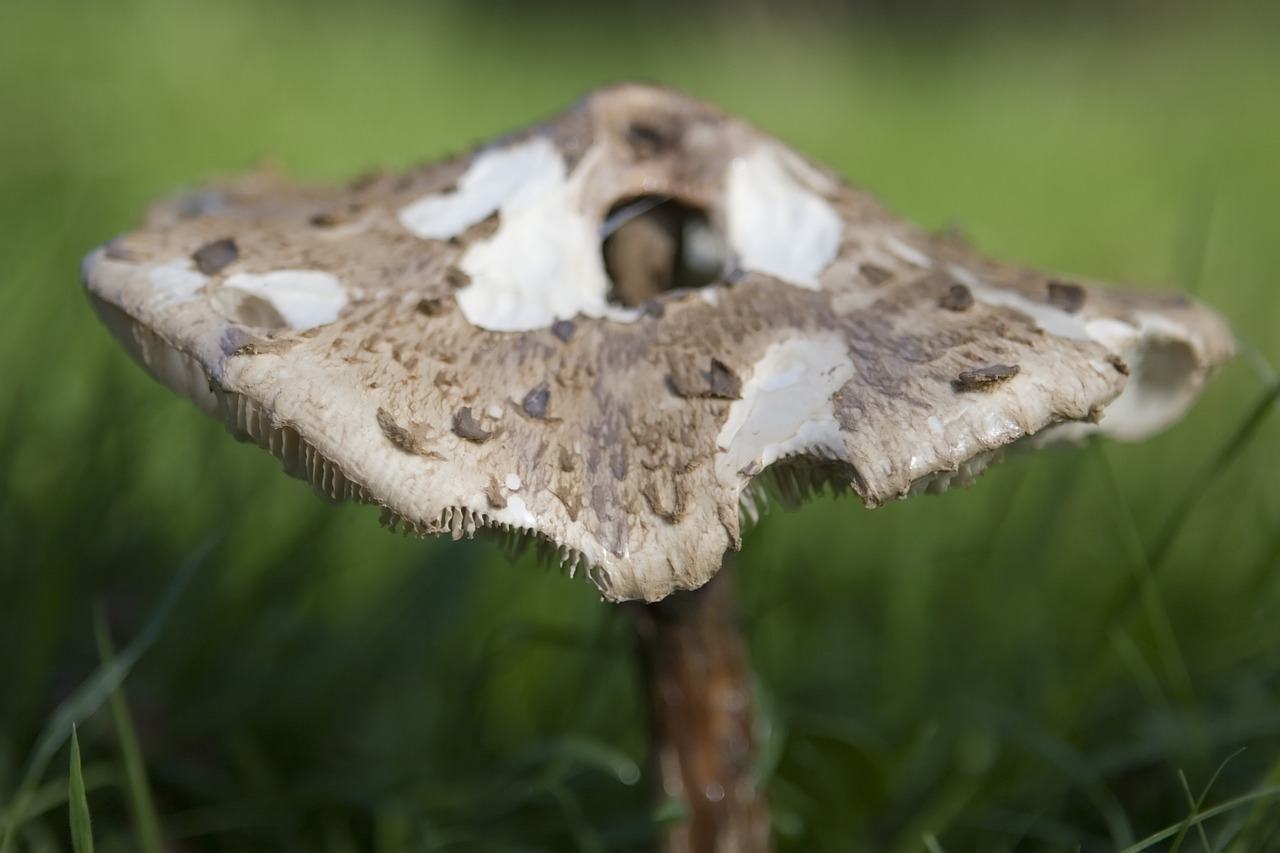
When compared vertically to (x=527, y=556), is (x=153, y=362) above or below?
above

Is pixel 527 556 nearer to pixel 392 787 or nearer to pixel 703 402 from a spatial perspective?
pixel 392 787

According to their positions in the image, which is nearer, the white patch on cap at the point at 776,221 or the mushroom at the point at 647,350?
the mushroom at the point at 647,350

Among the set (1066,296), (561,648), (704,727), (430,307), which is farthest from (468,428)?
(561,648)

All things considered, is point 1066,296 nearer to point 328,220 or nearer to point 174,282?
point 328,220

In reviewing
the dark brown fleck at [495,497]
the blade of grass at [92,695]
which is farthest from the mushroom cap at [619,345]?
the blade of grass at [92,695]

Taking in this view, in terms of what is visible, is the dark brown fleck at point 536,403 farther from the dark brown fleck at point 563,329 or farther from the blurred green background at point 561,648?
the blurred green background at point 561,648

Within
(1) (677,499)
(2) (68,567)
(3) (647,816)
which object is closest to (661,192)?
(1) (677,499)

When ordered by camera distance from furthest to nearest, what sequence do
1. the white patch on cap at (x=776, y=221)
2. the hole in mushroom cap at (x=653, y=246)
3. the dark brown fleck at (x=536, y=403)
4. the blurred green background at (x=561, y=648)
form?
the blurred green background at (x=561, y=648)
the hole in mushroom cap at (x=653, y=246)
the white patch on cap at (x=776, y=221)
the dark brown fleck at (x=536, y=403)
